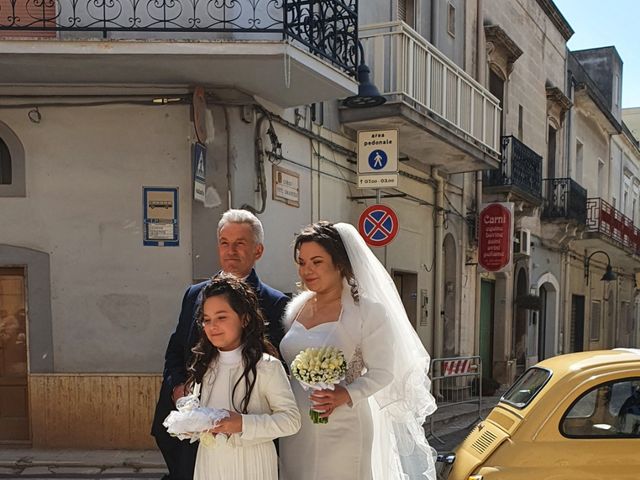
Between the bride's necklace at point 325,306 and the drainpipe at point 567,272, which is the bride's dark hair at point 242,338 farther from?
the drainpipe at point 567,272

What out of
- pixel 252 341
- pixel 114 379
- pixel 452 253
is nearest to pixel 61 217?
pixel 114 379

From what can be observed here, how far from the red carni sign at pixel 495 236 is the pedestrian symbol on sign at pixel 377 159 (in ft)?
15.4

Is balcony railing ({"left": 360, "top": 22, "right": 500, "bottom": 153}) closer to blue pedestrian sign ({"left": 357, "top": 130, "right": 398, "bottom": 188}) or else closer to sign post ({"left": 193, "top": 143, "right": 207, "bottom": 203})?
blue pedestrian sign ({"left": 357, "top": 130, "right": 398, "bottom": 188})

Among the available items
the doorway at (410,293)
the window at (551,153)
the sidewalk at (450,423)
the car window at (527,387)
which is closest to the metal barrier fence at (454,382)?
the sidewalk at (450,423)

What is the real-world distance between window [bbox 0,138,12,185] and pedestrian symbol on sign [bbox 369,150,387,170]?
4694mm

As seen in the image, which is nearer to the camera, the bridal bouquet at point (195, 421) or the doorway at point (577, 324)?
the bridal bouquet at point (195, 421)

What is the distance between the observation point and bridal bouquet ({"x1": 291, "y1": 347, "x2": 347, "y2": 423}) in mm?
2422

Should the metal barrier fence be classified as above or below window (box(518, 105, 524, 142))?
below

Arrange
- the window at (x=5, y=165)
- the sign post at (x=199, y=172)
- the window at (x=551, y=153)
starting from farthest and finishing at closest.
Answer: the window at (x=551, y=153), the window at (x=5, y=165), the sign post at (x=199, y=172)

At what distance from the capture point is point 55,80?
625 centimetres

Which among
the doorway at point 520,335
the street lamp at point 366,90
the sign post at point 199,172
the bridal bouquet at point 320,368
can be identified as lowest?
the doorway at point 520,335

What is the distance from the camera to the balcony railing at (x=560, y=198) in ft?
53.1

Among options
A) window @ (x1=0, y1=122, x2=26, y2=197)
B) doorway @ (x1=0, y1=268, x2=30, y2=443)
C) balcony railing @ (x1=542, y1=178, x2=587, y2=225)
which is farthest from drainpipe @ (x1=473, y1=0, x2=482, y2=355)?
window @ (x1=0, y1=122, x2=26, y2=197)

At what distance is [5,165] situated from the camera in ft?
21.2
